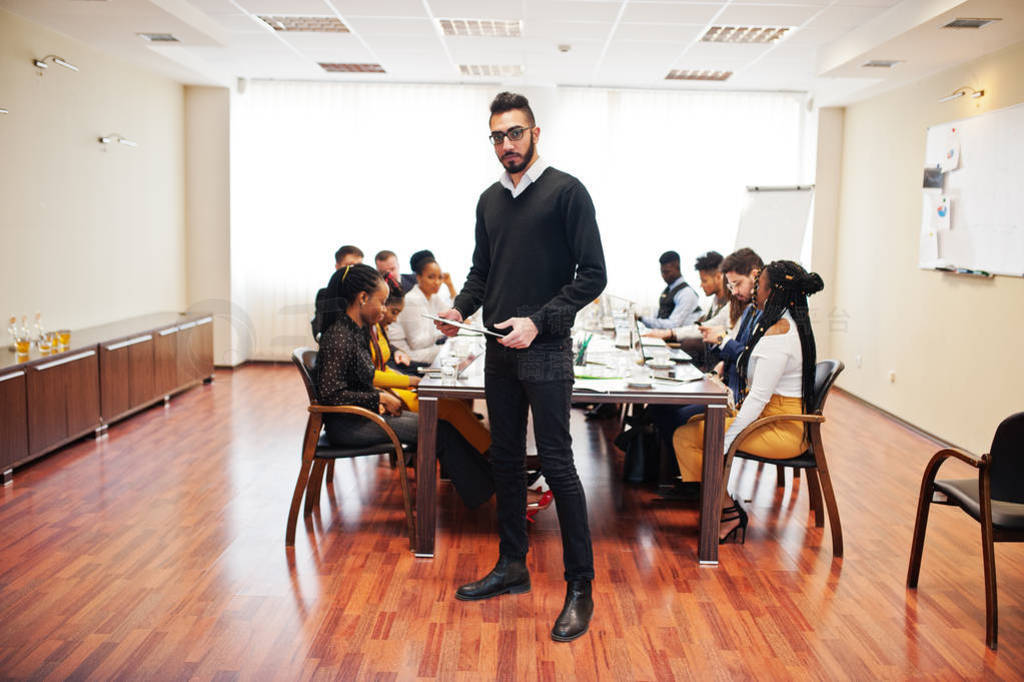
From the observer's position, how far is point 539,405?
2.94 meters

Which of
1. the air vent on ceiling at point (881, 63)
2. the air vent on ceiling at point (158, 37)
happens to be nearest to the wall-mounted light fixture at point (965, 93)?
the air vent on ceiling at point (881, 63)

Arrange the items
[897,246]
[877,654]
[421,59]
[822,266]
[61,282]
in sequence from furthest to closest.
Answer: [822,266] → [421,59] → [897,246] → [61,282] → [877,654]

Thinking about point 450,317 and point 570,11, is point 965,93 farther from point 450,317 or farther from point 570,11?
point 450,317

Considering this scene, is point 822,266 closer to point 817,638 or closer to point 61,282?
point 817,638

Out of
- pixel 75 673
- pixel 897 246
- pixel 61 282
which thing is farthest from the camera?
pixel 897 246

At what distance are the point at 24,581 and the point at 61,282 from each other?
3367 mm

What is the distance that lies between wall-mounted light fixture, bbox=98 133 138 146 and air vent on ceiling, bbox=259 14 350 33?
1.60 m

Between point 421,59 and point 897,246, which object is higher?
point 421,59

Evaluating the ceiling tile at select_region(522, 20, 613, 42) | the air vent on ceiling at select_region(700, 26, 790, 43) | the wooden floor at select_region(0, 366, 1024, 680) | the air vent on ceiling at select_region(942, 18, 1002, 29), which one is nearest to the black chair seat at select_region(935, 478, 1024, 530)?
the wooden floor at select_region(0, 366, 1024, 680)

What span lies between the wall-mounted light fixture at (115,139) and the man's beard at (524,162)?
197 inches

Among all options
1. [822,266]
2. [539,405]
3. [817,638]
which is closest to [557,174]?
[539,405]

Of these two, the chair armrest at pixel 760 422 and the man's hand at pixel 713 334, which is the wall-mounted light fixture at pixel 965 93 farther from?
the chair armrest at pixel 760 422

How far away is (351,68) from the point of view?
8.12 meters

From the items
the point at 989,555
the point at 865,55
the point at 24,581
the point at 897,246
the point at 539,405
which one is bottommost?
the point at 24,581
